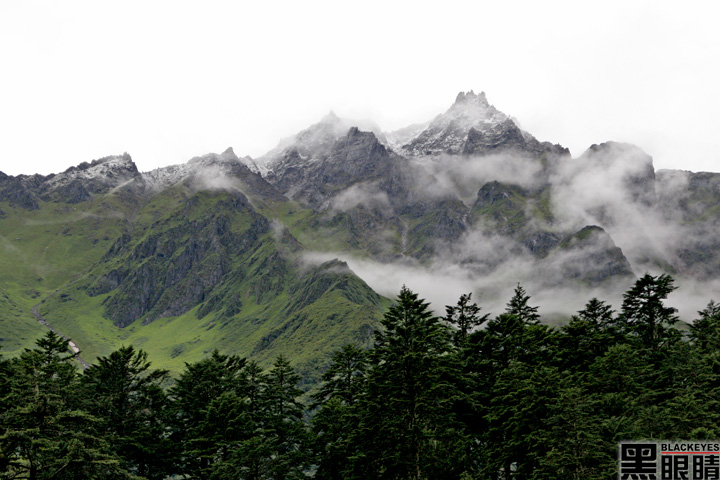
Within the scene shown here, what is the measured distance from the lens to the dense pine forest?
39.0 m

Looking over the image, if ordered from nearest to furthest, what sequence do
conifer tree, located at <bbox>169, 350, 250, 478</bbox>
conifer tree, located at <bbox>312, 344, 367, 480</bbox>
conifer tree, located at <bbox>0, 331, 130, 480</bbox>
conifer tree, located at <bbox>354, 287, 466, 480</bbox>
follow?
conifer tree, located at <bbox>0, 331, 130, 480</bbox>, conifer tree, located at <bbox>354, 287, 466, 480</bbox>, conifer tree, located at <bbox>312, 344, 367, 480</bbox>, conifer tree, located at <bbox>169, 350, 250, 478</bbox>

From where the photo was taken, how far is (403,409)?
44.8 m

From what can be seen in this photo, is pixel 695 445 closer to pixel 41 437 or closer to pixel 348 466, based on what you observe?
pixel 348 466

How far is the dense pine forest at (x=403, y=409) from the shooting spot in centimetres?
3897

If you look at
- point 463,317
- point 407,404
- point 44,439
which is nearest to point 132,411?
point 44,439

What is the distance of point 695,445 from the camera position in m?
38.2

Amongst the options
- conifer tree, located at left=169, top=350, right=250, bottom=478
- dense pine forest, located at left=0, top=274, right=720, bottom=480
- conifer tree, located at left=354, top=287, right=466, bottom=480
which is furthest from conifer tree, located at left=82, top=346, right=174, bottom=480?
conifer tree, located at left=354, top=287, right=466, bottom=480

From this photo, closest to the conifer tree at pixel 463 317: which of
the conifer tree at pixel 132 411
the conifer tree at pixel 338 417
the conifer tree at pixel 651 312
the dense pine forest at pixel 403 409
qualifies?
the dense pine forest at pixel 403 409

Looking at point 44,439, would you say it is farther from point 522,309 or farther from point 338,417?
point 522,309

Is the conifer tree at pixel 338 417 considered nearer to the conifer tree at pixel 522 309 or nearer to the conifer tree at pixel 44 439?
the conifer tree at pixel 44 439

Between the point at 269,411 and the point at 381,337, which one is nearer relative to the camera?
the point at 381,337

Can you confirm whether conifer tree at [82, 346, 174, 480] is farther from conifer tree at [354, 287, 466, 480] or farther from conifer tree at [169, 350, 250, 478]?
conifer tree at [354, 287, 466, 480]

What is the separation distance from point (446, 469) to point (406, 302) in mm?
17279

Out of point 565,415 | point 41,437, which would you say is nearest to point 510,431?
point 565,415
